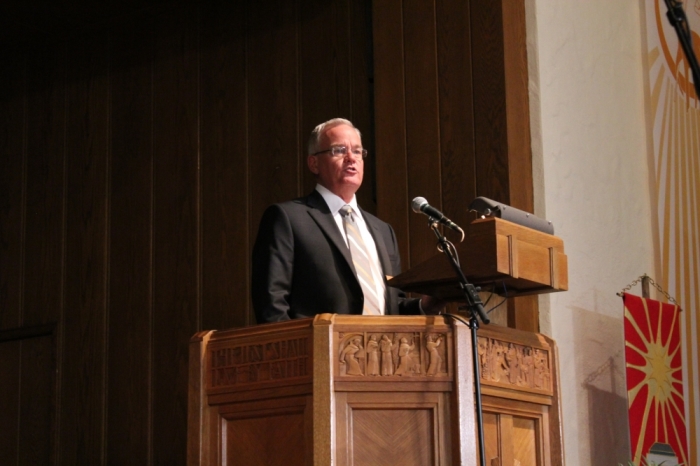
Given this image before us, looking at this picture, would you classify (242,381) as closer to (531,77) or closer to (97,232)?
(531,77)

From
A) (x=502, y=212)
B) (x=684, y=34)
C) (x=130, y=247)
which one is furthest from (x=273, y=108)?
(x=684, y=34)

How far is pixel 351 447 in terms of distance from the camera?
2.97 meters

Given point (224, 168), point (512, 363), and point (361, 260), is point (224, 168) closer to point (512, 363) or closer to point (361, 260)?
point (361, 260)

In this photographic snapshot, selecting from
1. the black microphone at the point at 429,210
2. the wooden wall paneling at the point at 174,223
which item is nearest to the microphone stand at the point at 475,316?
the black microphone at the point at 429,210

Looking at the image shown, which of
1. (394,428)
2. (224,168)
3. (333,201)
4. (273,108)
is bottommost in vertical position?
(394,428)

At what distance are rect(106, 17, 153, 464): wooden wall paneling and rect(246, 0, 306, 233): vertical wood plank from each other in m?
0.69

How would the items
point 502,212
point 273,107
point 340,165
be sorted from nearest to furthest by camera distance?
1. point 502,212
2. point 340,165
3. point 273,107

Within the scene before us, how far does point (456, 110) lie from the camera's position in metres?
4.79

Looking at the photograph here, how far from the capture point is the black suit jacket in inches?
140

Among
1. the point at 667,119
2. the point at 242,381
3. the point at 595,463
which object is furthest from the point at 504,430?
the point at 667,119

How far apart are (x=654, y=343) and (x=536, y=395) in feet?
5.36

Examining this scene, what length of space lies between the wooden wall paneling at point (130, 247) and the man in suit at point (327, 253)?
2.21 m

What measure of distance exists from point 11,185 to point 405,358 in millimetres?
4050

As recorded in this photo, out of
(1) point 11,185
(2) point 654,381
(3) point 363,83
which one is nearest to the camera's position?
(2) point 654,381
